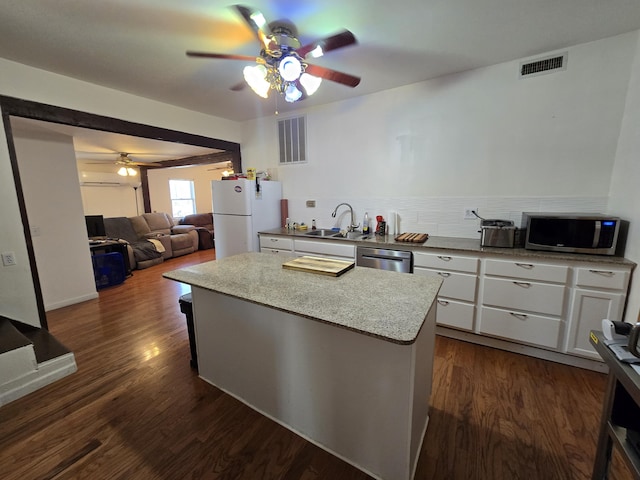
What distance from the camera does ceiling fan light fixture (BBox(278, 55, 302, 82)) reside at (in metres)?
1.51

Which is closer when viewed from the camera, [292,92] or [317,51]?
[317,51]

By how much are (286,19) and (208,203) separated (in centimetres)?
758

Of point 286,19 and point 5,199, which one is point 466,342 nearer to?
point 286,19

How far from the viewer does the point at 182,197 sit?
8.22 metres

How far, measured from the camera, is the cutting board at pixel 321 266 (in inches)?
66.1

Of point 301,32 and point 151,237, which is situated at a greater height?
point 301,32

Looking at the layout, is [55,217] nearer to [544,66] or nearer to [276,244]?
[276,244]

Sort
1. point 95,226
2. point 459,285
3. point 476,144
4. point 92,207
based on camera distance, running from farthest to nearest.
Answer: point 92,207, point 95,226, point 476,144, point 459,285

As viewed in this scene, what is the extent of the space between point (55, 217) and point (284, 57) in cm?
375

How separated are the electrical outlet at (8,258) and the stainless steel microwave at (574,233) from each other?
4.38 metres

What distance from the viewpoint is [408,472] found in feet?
3.95

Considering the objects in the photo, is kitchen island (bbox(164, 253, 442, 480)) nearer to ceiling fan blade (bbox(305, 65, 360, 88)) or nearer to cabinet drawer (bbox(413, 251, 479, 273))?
cabinet drawer (bbox(413, 251, 479, 273))

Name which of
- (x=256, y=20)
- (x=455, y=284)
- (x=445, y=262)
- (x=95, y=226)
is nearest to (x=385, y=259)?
(x=445, y=262)

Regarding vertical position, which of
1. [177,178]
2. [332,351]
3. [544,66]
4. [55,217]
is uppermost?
[544,66]
